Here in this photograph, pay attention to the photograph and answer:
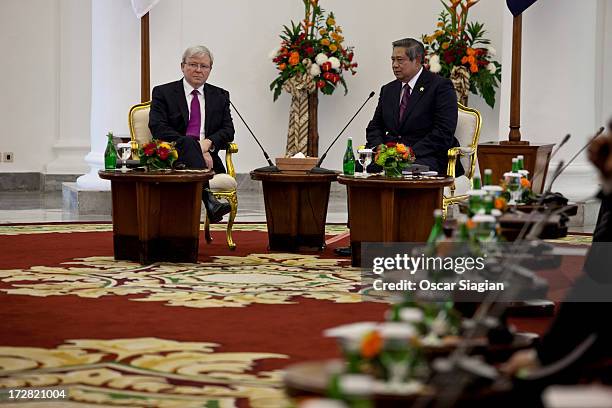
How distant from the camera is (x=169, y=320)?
5.62 meters

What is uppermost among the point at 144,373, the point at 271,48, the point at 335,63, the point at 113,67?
the point at 271,48

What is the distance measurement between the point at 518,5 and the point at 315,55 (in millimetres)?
3566

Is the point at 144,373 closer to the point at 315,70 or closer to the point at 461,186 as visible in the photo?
the point at 461,186

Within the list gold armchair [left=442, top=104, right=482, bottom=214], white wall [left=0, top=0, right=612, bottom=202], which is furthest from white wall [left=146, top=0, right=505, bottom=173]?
gold armchair [left=442, top=104, right=482, bottom=214]

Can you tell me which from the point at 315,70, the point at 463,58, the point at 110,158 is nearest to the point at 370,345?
the point at 110,158

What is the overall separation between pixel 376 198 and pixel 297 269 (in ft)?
2.44

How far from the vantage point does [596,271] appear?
13.8 feet

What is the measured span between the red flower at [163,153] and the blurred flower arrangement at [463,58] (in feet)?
17.8

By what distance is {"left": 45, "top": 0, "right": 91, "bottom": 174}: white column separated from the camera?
15047mm

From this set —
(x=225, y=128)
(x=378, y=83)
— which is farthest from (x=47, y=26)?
(x=225, y=128)

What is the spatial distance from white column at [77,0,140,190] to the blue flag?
397 centimetres

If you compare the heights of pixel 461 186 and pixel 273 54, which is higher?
pixel 273 54

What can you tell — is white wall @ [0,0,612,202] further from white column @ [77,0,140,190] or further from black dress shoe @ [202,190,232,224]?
black dress shoe @ [202,190,232,224]

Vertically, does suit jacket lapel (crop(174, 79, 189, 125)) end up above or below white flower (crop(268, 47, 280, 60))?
below
